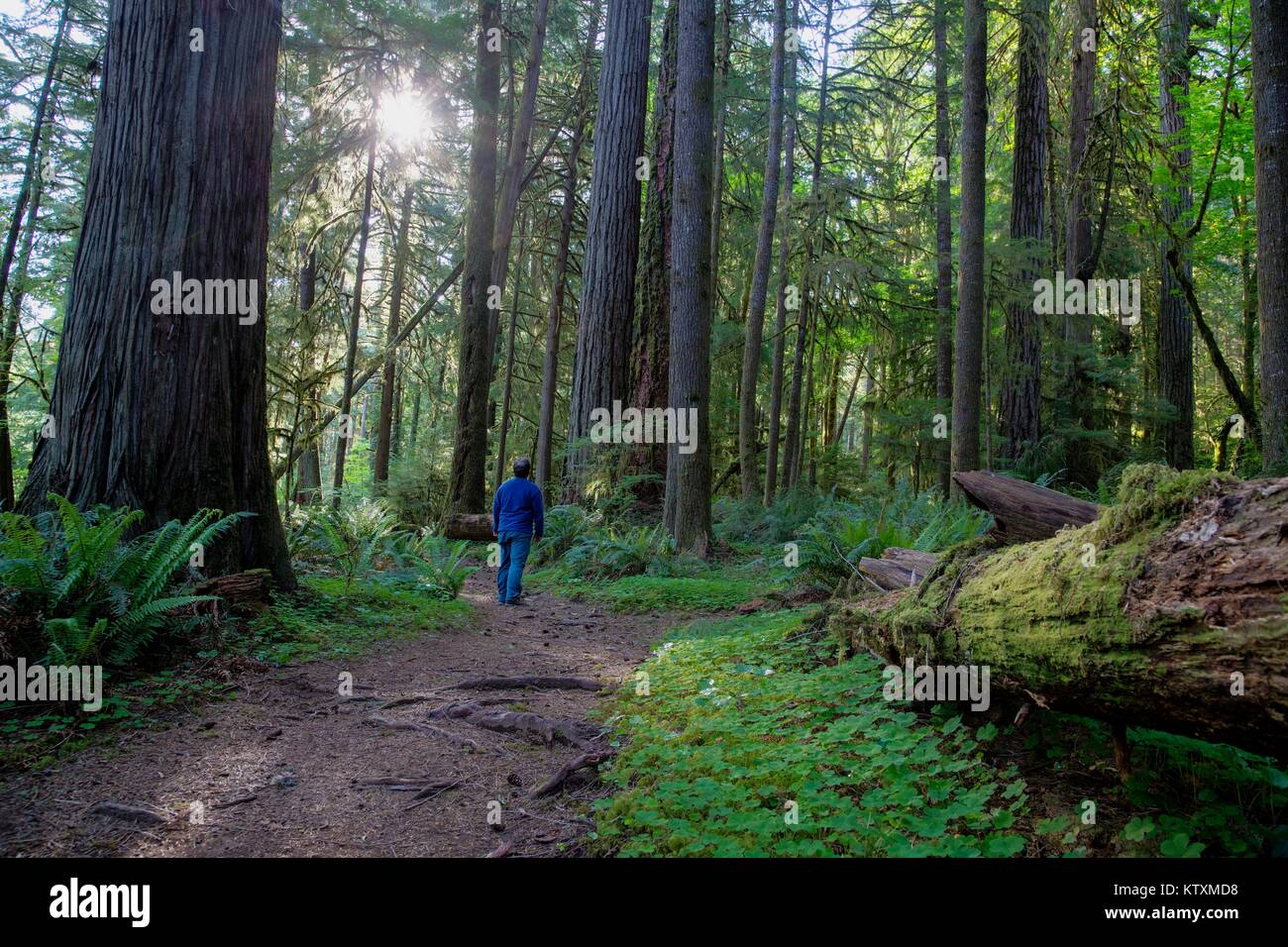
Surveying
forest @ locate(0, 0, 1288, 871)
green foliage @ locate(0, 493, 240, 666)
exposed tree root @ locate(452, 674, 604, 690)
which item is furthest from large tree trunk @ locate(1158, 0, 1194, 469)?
green foliage @ locate(0, 493, 240, 666)

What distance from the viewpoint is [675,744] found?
Result: 3.82m

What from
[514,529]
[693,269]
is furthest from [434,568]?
[693,269]

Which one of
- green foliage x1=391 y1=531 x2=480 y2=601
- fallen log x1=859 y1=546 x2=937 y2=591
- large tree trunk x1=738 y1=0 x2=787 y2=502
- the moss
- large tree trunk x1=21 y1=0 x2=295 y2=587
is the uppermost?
large tree trunk x1=738 y1=0 x2=787 y2=502

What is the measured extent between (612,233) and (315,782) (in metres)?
11.2

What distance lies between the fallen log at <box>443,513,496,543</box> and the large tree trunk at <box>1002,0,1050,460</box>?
31.0 feet

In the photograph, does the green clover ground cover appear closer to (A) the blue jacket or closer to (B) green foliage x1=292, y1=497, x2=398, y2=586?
(B) green foliage x1=292, y1=497, x2=398, y2=586

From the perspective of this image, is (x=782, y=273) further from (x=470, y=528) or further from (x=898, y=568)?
(x=898, y=568)

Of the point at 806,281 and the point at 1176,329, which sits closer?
the point at 806,281

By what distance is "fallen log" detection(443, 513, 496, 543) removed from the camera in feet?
43.5

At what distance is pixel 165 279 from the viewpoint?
5504mm

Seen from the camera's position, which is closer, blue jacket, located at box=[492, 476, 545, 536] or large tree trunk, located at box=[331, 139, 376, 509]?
blue jacket, located at box=[492, 476, 545, 536]

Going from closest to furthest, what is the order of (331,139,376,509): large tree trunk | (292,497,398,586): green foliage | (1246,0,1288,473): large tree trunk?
(1246,0,1288,473): large tree trunk → (292,497,398,586): green foliage → (331,139,376,509): large tree trunk
